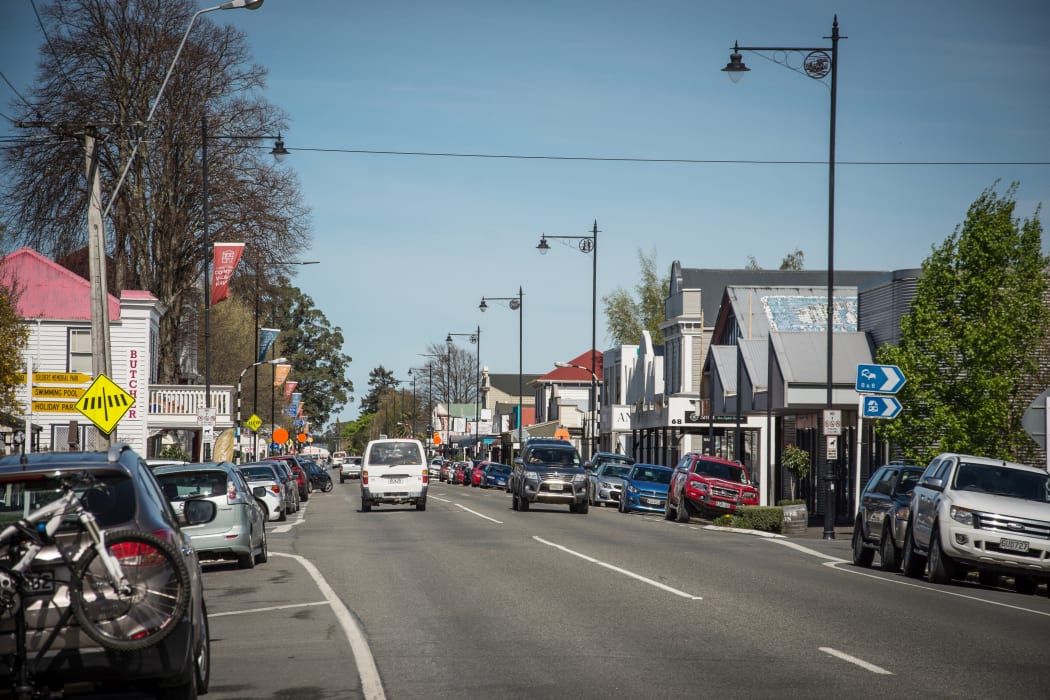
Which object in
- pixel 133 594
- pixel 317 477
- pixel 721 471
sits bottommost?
pixel 317 477

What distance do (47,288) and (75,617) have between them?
1718 inches

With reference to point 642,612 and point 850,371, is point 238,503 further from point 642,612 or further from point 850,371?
point 850,371

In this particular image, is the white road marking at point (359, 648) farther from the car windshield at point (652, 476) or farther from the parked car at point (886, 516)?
the car windshield at point (652, 476)

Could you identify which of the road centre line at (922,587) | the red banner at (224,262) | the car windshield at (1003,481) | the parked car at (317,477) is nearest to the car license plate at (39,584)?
the road centre line at (922,587)

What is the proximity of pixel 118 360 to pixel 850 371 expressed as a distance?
1024 inches

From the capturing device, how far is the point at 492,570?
60.9 feet

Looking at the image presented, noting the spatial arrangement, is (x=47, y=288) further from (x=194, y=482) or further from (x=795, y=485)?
(x=194, y=482)

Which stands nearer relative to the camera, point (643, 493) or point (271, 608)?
point (271, 608)

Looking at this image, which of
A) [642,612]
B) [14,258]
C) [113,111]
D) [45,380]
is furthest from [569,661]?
[14,258]

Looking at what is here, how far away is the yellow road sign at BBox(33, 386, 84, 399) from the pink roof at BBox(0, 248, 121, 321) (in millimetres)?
21846

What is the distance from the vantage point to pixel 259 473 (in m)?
35.8

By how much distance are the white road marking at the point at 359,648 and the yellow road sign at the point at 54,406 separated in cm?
1049

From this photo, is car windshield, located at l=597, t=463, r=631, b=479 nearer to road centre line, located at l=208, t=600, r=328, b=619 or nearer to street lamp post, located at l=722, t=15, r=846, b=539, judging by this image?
street lamp post, located at l=722, t=15, r=846, b=539

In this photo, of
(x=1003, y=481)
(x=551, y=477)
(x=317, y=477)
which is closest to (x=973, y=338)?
(x=1003, y=481)
